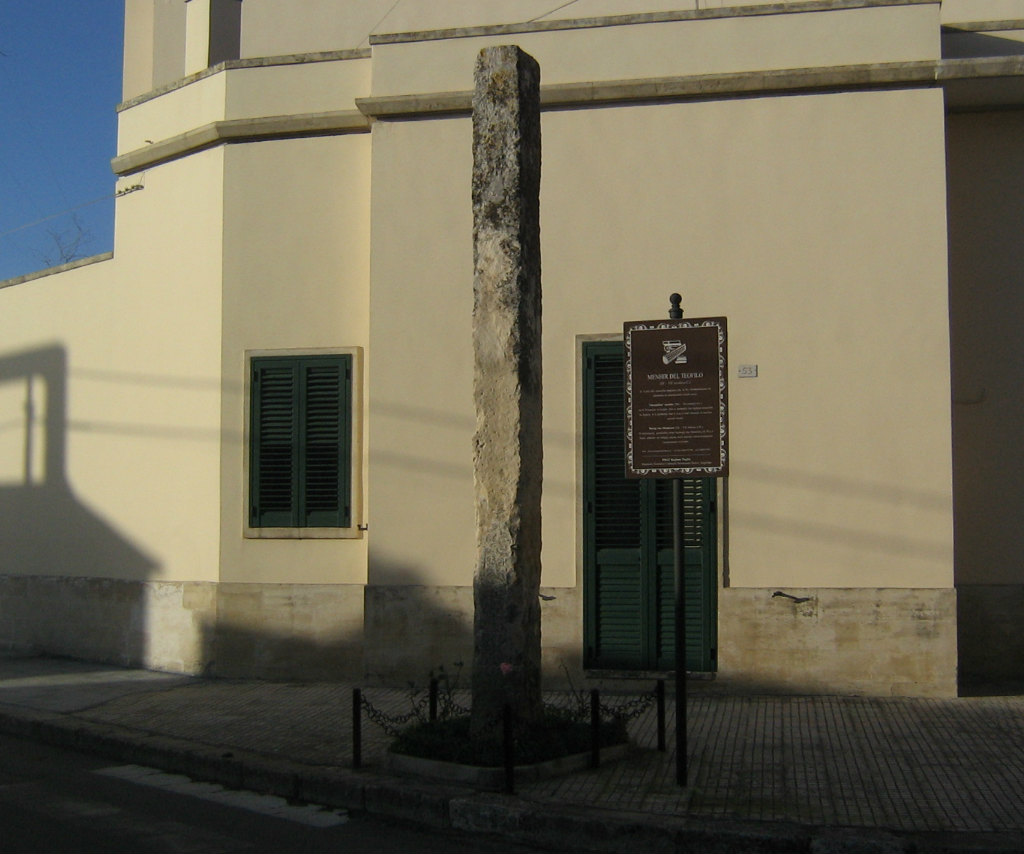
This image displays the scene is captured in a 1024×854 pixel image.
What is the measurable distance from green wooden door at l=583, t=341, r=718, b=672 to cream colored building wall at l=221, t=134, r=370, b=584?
104 inches

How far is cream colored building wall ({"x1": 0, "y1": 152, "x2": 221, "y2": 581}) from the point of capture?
42.5 ft

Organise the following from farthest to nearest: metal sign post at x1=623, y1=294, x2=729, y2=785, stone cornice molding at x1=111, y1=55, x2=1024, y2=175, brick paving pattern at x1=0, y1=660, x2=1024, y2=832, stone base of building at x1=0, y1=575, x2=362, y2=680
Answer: stone base of building at x1=0, y1=575, x2=362, y2=680
stone cornice molding at x1=111, y1=55, x2=1024, y2=175
metal sign post at x1=623, y1=294, x2=729, y2=785
brick paving pattern at x1=0, y1=660, x2=1024, y2=832

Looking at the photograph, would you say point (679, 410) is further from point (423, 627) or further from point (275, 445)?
point (275, 445)

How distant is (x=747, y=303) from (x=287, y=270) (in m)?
4.77

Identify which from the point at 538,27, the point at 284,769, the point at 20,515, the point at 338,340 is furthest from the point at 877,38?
the point at 20,515

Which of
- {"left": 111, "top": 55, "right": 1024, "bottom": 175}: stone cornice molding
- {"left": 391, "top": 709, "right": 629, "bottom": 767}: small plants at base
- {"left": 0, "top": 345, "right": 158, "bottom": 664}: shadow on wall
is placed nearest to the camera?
{"left": 391, "top": 709, "right": 629, "bottom": 767}: small plants at base

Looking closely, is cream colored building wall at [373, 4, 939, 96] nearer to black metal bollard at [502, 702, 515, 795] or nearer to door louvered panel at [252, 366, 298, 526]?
door louvered panel at [252, 366, 298, 526]

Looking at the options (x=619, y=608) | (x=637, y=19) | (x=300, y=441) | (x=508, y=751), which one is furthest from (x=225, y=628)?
(x=637, y=19)

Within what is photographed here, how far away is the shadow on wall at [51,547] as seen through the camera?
13.6 m

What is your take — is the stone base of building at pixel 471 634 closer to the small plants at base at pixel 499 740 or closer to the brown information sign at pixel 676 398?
the small plants at base at pixel 499 740

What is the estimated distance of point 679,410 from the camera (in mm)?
7785

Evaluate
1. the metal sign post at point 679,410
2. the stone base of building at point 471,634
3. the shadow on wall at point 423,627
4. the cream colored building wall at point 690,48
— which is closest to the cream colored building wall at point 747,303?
the shadow on wall at point 423,627

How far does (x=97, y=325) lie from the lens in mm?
14250

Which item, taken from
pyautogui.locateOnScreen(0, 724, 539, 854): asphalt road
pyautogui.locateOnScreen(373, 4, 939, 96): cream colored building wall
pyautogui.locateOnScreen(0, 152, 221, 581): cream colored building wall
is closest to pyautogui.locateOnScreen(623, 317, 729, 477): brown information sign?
pyautogui.locateOnScreen(0, 724, 539, 854): asphalt road
